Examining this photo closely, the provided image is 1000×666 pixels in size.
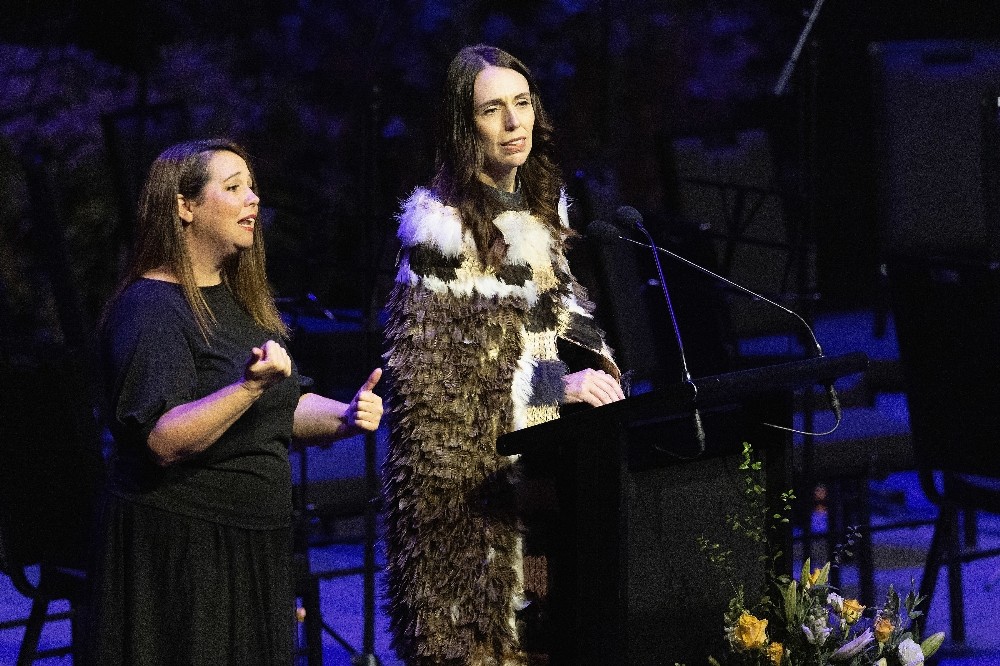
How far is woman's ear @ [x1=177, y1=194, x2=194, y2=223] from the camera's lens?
98.5 inches

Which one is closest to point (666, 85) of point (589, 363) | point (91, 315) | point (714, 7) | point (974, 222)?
point (714, 7)

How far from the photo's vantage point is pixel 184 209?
8.24 feet

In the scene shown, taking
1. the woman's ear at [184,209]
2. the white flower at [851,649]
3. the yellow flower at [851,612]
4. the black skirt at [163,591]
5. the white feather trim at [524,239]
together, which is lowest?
the white flower at [851,649]

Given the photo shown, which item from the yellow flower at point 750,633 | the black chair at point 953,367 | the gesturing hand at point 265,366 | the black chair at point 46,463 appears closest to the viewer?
the gesturing hand at point 265,366

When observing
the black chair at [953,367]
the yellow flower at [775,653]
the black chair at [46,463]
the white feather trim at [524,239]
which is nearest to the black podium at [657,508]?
the yellow flower at [775,653]

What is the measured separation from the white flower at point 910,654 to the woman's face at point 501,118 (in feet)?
3.79

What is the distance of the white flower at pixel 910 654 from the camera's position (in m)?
2.46

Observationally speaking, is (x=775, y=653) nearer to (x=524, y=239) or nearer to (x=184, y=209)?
(x=524, y=239)

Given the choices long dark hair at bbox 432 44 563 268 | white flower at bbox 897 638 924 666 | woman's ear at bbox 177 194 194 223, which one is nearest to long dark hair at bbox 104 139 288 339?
woman's ear at bbox 177 194 194 223

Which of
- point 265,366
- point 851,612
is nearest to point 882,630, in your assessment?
point 851,612

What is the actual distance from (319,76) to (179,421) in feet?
14.4

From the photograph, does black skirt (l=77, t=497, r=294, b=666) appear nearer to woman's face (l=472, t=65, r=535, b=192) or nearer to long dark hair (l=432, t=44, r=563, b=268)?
long dark hair (l=432, t=44, r=563, b=268)

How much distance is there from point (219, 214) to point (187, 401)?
361 mm

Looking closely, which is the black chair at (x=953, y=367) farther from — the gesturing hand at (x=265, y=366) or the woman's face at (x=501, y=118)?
the gesturing hand at (x=265, y=366)
